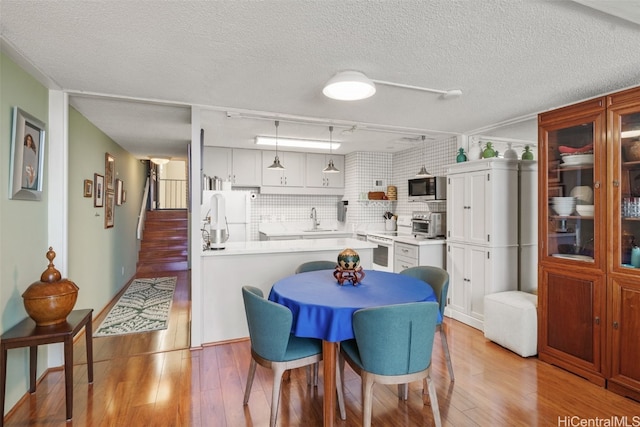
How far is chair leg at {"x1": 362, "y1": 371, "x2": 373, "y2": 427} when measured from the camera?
178 cm

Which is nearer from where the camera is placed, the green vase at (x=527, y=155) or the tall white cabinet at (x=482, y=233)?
the tall white cabinet at (x=482, y=233)

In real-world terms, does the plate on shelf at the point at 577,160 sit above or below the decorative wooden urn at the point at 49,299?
above

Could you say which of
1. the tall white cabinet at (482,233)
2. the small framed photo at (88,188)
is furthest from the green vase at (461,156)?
the small framed photo at (88,188)

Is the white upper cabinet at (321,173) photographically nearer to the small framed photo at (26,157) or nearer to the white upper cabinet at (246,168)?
the white upper cabinet at (246,168)

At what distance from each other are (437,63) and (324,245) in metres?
2.19

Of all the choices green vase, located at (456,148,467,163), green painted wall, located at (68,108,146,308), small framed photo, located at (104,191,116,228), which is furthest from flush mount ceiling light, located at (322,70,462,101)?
small framed photo, located at (104,191,116,228)

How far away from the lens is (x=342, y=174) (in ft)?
20.3

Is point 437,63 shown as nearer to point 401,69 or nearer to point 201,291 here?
point 401,69

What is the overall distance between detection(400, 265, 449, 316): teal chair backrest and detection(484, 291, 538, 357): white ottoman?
2.88 ft

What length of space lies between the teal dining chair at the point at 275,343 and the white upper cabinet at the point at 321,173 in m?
4.00

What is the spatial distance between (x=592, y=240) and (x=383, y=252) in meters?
2.75

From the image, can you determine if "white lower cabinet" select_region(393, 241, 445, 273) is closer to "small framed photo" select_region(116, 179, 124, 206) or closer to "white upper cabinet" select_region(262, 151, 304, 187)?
"white upper cabinet" select_region(262, 151, 304, 187)

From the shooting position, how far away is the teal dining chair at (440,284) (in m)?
2.54

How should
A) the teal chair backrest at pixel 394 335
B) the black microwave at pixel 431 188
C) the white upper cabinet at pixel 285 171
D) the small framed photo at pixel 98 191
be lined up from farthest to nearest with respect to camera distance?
the white upper cabinet at pixel 285 171 < the black microwave at pixel 431 188 < the small framed photo at pixel 98 191 < the teal chair backrest at pixel 394 335
